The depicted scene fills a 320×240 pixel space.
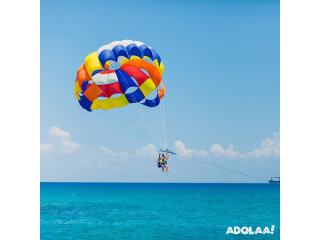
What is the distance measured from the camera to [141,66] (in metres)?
9.39

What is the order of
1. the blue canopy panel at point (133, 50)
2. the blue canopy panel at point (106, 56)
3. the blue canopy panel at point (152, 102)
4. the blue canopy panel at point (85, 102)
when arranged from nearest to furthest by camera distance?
the blue canopy panel at point (106, 56)
the blue canopy panel at point (133, 50)
the blue canopy panel at point (85, 102)
the blue canopy panel at point (152, 102)

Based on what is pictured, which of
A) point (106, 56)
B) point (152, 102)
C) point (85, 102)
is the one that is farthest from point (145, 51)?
point (85, 102)

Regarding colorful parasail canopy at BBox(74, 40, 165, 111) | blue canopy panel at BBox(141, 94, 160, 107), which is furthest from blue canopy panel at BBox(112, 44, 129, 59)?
blue canopy panel at BBox(141, 94, 160, 107)

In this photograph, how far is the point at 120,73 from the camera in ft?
30.2

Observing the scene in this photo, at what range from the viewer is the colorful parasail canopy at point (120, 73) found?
9117 mm

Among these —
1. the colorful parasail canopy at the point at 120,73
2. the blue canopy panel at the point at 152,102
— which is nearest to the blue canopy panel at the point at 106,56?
the colorful parasail canopy at the point at 120,73

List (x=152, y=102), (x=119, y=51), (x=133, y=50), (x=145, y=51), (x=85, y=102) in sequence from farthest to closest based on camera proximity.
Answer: (x=152, y=102) → (x=85, y=102) → (x=145, y=51) → (x=133, y=50) → (x=119, y=51)

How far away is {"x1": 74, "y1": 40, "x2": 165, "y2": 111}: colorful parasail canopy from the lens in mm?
9117

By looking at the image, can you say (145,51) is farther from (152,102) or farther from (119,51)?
(152,102)

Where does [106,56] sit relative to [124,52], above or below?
below

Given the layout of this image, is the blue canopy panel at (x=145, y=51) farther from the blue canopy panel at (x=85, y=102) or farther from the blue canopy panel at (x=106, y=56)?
the blue canopy panel at (x=85, y=102)
